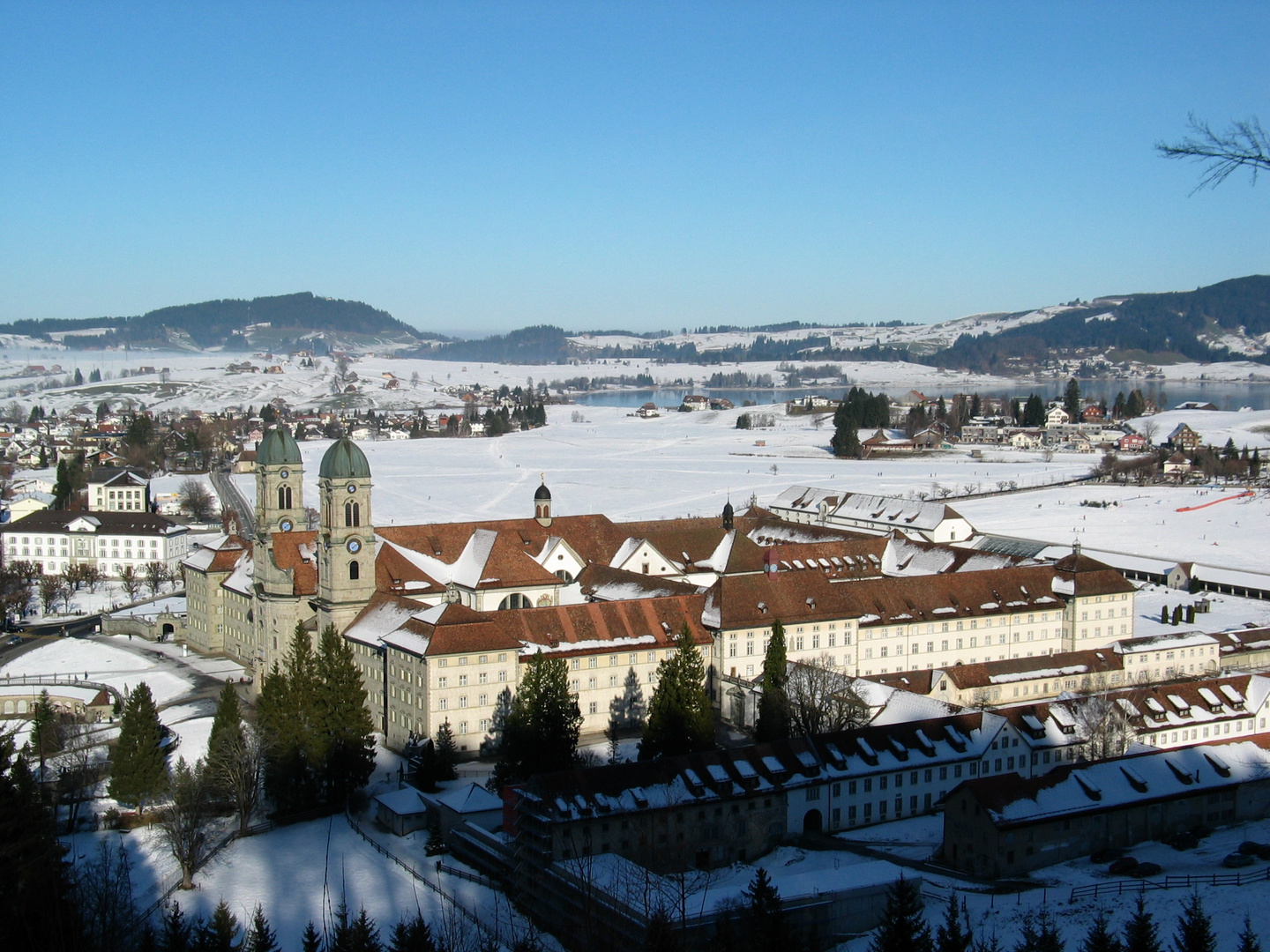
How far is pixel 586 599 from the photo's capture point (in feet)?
213

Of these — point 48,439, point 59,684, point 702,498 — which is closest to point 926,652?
point 59,684

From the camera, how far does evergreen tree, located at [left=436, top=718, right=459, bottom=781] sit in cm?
4953

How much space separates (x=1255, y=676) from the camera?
5400 cm

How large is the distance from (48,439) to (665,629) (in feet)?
501

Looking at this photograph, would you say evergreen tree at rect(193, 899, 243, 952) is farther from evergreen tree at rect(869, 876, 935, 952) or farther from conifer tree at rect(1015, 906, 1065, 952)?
conifer tree at rect(1015, 906, 1065, 952)

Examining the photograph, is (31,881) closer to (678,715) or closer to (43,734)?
(43,734)

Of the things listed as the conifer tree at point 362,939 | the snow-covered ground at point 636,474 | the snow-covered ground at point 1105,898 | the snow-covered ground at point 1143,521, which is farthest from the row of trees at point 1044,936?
the snow-covered ground at point 636,474

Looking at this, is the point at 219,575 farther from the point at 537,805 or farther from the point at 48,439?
the point at 48,439

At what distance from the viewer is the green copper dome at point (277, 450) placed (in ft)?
232

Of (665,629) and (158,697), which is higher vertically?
(665,629)

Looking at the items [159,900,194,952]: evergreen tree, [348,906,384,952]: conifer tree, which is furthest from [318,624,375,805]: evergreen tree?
[348,906,384,952]: conifer tree

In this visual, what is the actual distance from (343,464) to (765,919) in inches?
1412

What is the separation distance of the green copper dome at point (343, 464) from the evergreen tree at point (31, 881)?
2414 cm

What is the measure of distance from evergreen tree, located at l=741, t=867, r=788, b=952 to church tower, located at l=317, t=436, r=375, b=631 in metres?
32.6
